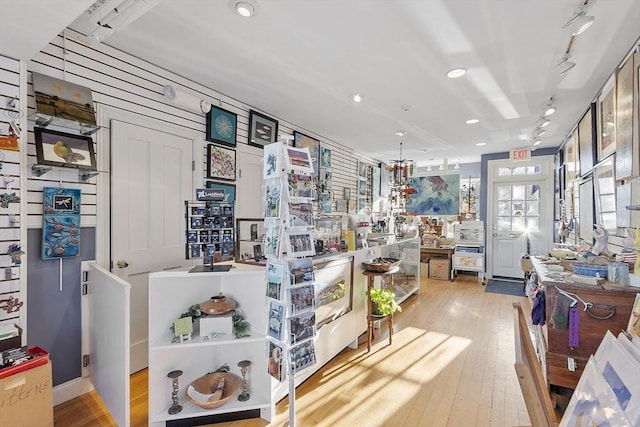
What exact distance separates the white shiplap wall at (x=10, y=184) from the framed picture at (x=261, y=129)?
221 centimetres

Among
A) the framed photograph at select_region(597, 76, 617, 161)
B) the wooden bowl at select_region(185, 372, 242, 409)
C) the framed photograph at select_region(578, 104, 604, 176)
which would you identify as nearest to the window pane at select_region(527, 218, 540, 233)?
the framed photograph at select_region(578, 104, 604, 176)

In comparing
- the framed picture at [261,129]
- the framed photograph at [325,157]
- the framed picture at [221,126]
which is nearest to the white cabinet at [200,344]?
the framed picture at [221,126]

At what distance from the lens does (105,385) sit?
86.7 inches

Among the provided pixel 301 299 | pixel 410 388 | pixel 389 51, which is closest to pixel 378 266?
pixel 410 388

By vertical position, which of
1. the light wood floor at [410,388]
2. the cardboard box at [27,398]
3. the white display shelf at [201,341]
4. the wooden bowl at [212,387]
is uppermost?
the white display shelf at [201,341]

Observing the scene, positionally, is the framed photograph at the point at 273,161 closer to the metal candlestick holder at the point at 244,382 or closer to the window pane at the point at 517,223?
the metal candlestick holder at the point at 244,382

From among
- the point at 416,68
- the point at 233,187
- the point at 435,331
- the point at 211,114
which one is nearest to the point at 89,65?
the point at 211,114

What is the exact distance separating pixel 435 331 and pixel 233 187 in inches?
117

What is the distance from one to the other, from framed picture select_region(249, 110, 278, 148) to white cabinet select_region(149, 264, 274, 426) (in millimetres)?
2171

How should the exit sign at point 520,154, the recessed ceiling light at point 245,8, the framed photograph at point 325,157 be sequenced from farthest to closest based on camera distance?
1. the exit sign at point 520,154
2. the framed photograph at point 325,157
3. the recessed ceiling light at point 245,8

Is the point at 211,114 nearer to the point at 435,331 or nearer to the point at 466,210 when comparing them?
the point at 435,331

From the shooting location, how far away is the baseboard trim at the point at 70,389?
2369mm

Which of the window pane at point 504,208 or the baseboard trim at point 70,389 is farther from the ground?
the window pane at point 504,208

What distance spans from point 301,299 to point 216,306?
578mm
